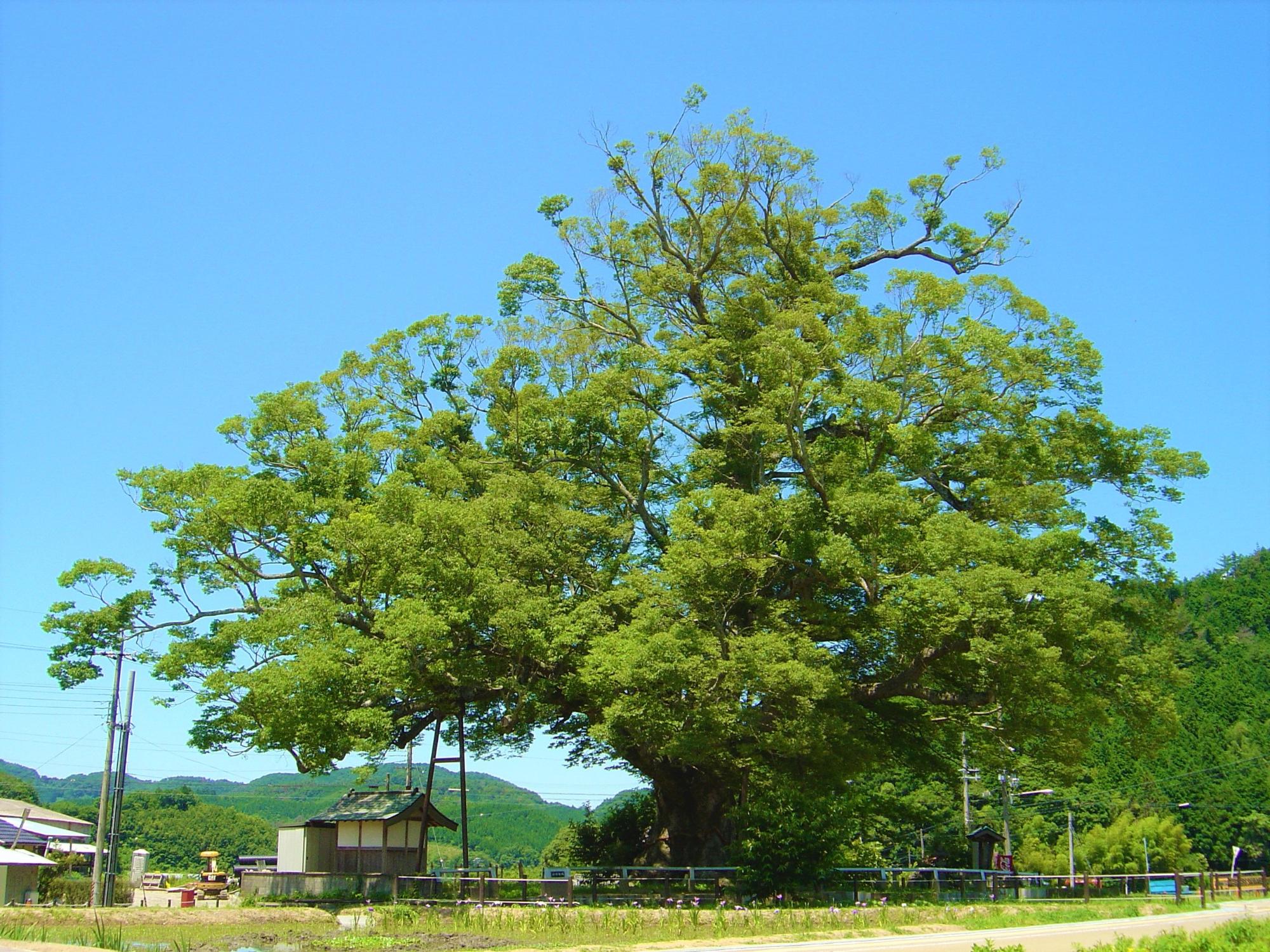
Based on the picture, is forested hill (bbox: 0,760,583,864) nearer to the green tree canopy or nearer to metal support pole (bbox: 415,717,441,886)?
the green tree canopy

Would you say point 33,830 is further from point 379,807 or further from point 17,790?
point 17,790

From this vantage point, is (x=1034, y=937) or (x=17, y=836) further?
(x=17, y=836)

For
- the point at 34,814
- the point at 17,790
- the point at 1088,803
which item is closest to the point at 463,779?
the point at 34,814

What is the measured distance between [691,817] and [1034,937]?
42.2 ft

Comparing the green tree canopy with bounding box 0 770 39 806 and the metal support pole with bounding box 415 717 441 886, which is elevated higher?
the metal support pole with bounding box 415 717 441 886

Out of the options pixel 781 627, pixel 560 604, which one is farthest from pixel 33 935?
pixel 781 627

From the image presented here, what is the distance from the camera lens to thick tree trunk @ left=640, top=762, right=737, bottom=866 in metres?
26.8

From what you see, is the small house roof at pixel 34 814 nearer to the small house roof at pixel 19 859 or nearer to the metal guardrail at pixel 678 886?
the small house roof at pixel 19 859

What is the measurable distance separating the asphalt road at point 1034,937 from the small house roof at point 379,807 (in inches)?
513

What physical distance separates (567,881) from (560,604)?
22.3 feet

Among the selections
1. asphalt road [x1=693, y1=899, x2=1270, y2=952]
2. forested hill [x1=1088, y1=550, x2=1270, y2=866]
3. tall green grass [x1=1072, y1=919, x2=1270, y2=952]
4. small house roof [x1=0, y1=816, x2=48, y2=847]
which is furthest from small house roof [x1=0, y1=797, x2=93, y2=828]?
forested hill [x1=1088, y1=550, x2=1270, y2=866]

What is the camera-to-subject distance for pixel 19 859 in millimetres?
24172

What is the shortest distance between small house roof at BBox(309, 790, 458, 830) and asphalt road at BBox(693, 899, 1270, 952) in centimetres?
1302

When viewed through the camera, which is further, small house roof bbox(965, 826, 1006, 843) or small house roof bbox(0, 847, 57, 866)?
small house roof bbox(965, 826, 1006, 843)
